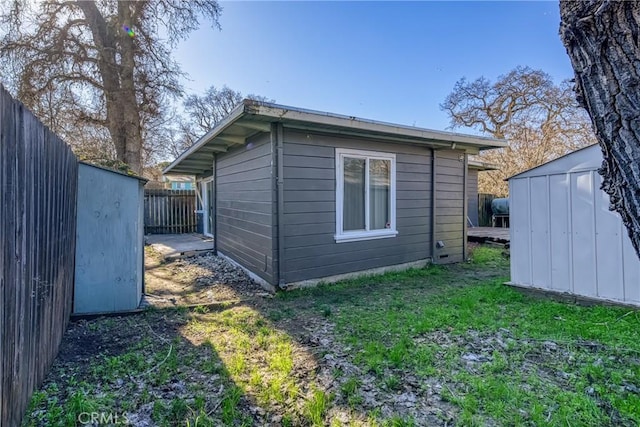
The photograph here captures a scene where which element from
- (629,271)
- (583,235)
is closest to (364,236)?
(583,235)

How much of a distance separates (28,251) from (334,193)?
3.74 meters

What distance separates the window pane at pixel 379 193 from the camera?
5.55 metres

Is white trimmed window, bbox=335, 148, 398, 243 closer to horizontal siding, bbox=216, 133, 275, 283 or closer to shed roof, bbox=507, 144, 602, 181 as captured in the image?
horizontal siding, bbox=216, 133, 275, 283

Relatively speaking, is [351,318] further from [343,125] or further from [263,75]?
[263,75]

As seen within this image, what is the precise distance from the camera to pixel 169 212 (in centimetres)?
1269

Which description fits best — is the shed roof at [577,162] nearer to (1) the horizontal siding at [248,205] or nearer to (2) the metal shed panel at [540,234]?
(2) the metal shed panel at [540,234]

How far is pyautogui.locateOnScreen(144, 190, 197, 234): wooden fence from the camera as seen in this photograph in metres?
12.4

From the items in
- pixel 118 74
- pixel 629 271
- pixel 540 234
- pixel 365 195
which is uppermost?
pixel 118 74

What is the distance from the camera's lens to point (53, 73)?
942 cm

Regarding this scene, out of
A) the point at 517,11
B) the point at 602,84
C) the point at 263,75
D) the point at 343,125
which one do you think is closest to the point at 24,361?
the point at 602,84

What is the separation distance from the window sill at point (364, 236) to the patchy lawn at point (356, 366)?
1.38 m

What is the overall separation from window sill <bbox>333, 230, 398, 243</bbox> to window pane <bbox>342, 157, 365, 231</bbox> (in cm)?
13

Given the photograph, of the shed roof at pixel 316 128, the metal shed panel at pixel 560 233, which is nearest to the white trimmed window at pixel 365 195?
the shed roof at pixel 316 128

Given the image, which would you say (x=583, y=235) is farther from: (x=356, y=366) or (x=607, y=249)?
(x=356, y=366)
